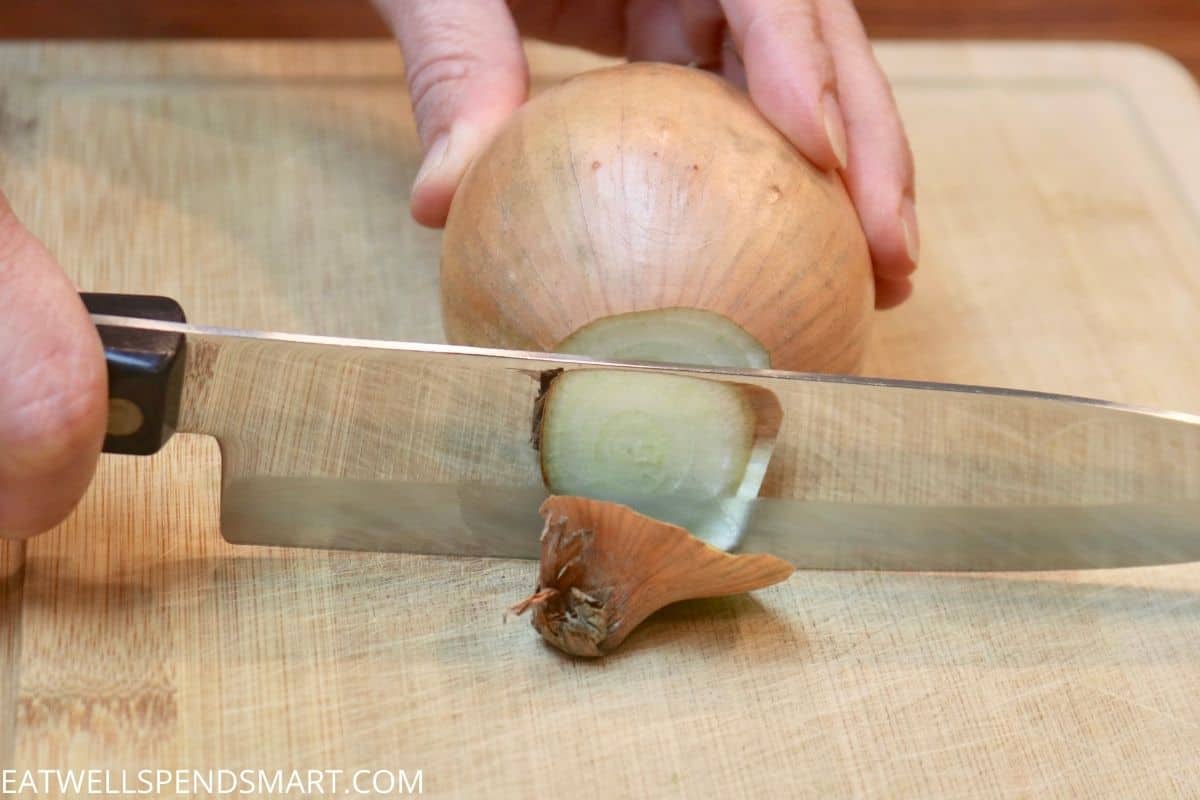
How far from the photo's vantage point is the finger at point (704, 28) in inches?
63.0

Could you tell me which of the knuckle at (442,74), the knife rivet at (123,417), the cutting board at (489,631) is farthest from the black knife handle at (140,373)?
the knuckle at (442,74)

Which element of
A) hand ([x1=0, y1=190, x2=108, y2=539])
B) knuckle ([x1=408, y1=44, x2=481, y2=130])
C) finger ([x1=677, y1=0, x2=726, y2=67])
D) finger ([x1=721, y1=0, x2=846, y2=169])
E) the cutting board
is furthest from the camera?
finger ([x1=677, y1=0, x2=726, y2=67])

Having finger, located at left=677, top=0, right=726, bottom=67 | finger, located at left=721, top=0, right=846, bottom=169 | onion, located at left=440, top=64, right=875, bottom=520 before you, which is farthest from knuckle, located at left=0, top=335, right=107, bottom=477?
finger, located at left=677, top=0, right=726, bottom=67

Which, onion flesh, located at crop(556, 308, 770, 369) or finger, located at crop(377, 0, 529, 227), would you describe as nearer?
onion flesh, located at crop(556, 308, 770, 369)

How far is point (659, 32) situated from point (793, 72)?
0.48 m

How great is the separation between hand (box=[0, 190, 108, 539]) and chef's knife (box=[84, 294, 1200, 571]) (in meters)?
0.08

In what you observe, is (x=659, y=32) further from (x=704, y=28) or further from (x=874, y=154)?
(x=874, y=154)

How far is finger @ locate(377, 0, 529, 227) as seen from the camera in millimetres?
1306

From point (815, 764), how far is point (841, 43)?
0.81 m

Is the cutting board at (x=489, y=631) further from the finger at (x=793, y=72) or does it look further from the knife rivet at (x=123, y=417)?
the finger at (x=793, y=72)

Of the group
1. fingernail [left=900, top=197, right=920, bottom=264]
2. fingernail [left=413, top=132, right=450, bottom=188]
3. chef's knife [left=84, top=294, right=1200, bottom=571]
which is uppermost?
fingernail [left=900, top=197, right=920, bottom=264]

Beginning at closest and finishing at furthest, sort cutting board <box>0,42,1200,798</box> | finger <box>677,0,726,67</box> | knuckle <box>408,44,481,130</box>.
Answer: cutting board <box>0,42,1200,798</box> → knuckle <box>408,44,481,130</box> → finger <box>677,0,726,67</box>

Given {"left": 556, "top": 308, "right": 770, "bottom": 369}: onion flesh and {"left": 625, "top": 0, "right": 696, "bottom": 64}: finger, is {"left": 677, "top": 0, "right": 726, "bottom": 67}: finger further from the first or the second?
{"left": 556, "top": 308, "right": 770, "bottom": 369}: onion flesh

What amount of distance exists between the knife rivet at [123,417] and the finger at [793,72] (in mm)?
661
